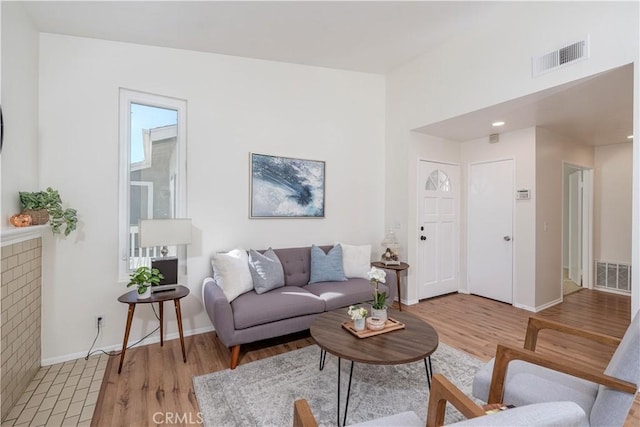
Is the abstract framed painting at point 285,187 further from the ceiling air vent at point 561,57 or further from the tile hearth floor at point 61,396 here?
the ceiling air vent at point 561,57

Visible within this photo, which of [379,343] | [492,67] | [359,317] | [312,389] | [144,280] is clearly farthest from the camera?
[492,67]

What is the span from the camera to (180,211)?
296cm

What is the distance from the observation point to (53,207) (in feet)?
7.56

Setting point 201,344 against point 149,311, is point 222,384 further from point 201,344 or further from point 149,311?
point 149,311

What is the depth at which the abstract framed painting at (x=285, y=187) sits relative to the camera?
3.36 m

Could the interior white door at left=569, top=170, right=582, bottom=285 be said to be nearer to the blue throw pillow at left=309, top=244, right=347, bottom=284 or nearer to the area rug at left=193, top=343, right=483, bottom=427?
the area rug at left=193, top=343, right=483, bottom=427

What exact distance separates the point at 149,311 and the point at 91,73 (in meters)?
2.24

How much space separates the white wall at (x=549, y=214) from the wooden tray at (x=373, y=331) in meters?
2.70

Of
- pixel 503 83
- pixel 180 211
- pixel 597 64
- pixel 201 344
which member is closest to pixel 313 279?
pixel 201 344

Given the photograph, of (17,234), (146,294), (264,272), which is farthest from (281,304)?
(17,234)

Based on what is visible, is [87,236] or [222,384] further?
[87,236]

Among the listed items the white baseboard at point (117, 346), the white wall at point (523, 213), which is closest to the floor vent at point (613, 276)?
the white wall at point (523, 213)

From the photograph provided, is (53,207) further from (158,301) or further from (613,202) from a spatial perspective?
(613,202)

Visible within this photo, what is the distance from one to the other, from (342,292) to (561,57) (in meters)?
2.82
